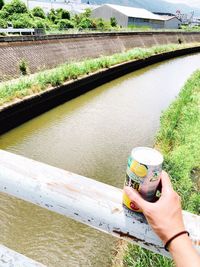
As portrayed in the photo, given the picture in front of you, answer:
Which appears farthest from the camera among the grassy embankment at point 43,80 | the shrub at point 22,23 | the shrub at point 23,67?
the shrub at point 22,23

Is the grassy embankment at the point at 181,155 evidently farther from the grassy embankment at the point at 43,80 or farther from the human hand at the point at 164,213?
the grassy embankment at the point at 43,80

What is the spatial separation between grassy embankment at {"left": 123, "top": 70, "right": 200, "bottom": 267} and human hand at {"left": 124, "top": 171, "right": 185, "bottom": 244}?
2483mm

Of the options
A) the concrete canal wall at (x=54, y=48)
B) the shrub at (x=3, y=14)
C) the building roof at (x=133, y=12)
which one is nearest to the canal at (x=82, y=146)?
the concrete canal wall at (x=54, y=48)

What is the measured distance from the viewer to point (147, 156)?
121 cm

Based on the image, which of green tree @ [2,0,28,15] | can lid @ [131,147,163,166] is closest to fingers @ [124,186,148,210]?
can lid @ [131,147,163,166]

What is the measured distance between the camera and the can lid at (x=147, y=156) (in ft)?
3.82

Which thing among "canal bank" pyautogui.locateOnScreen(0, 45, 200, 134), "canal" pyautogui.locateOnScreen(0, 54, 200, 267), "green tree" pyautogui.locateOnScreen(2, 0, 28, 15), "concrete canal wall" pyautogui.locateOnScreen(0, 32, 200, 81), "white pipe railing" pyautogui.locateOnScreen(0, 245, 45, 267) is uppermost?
"green tree" pyautogui.locateOnScreen(2, 0, 28, 15)

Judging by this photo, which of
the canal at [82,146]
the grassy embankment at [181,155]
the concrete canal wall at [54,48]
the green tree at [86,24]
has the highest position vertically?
the green tree at [86,24]

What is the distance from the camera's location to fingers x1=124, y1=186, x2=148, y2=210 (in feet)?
3.53

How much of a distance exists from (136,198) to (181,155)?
5588 millimetres

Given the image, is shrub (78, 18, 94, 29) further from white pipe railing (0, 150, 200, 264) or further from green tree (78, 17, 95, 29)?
white pipe railing (0, 150, 200, 264)

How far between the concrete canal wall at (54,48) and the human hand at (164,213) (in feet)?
40.9

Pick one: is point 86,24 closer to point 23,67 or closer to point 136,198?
point 23,67

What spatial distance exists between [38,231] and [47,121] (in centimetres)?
580
